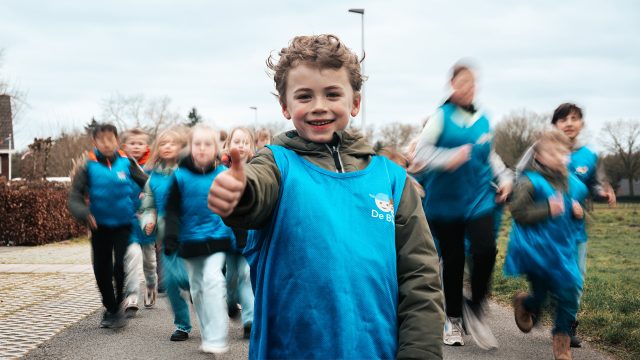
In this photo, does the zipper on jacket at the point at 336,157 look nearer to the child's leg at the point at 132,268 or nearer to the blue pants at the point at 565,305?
the blue pants at the point at 565,305

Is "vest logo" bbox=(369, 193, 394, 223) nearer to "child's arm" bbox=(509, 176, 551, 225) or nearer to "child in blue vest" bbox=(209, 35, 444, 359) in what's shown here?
"child in blue vest" bbox=(209, 35, 444, 359)

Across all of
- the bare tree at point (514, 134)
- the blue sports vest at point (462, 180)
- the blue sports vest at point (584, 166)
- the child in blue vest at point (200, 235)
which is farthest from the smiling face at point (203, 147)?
the bare tree at point (514, 134)

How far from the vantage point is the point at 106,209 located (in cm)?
667

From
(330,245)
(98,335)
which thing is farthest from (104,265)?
(330,245)

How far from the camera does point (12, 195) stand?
58.0ft

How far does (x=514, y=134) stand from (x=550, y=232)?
2323 inches

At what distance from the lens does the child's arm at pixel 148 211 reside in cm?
675

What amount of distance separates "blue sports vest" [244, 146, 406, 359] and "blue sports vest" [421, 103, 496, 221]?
3.14m

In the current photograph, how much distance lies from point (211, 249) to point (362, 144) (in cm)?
331

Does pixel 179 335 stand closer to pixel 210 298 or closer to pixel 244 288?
pixel 244 288

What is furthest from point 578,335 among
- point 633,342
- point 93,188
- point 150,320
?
point 93,188

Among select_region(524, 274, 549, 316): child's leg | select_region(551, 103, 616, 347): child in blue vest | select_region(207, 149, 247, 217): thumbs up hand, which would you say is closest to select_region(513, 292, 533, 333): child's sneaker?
select_region(524, 274, 549, 316): child's leg

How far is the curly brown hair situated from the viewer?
2.46 meters

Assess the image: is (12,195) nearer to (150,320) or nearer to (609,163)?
(150,320)
